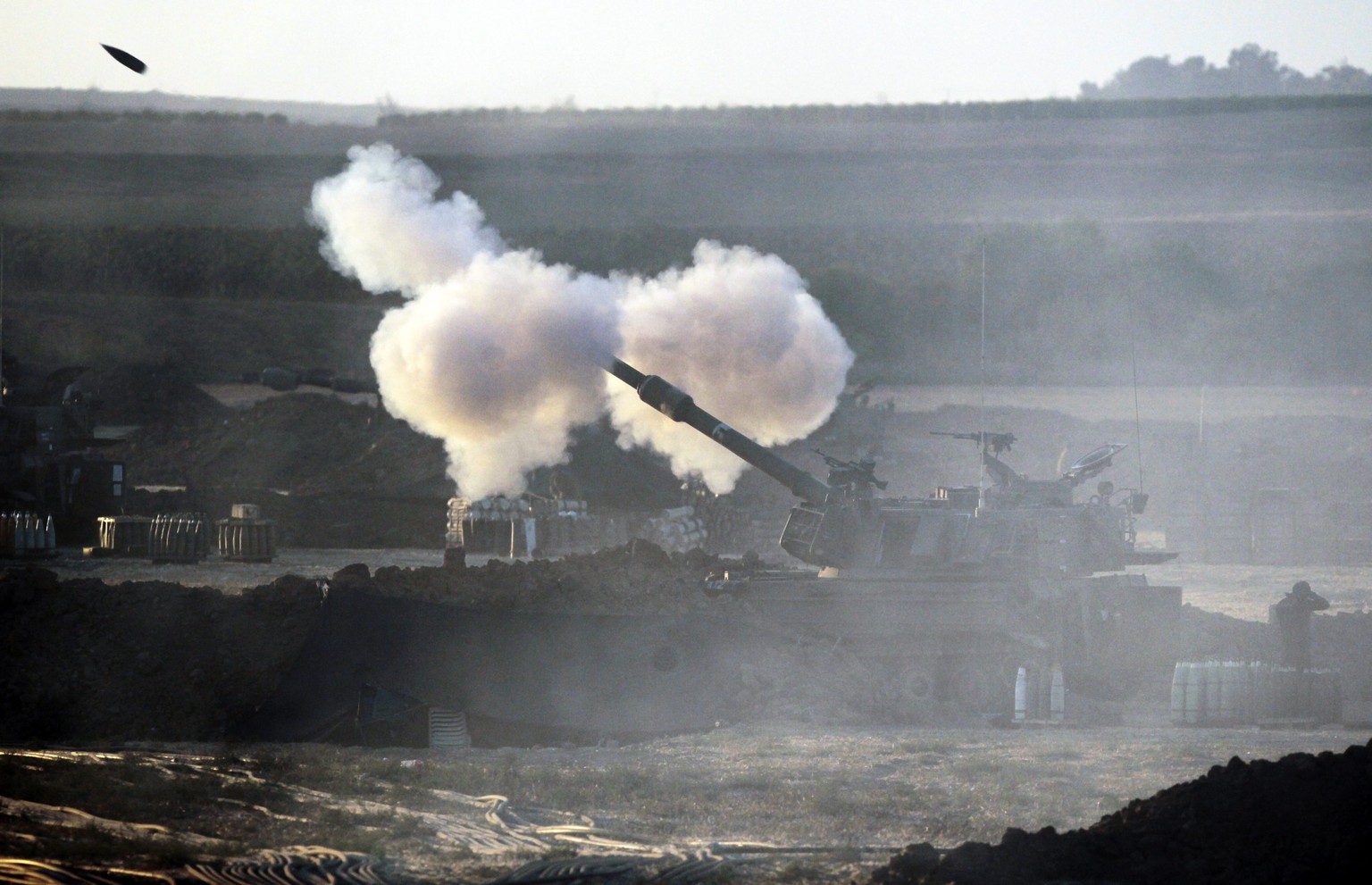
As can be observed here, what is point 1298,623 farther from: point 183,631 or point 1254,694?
point 183,631

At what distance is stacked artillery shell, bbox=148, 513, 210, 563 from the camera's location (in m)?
30.4

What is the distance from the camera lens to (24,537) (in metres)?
31.3

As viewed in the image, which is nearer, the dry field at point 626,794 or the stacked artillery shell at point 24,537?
the dry field at point 626,794

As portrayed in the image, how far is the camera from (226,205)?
6181 cm

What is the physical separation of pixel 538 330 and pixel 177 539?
1266 centimetres

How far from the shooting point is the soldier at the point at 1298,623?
17969mm

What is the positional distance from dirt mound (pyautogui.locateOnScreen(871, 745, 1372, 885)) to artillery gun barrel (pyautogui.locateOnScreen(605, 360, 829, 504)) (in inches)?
344

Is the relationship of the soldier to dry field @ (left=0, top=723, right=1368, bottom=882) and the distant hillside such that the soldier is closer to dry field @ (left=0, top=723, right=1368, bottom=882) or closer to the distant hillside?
dry field @ (left=0, top=723, right=1368, bottom=882)

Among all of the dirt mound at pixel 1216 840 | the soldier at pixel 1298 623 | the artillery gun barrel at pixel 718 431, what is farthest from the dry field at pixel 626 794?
the artillery gun barrel at pixel 718 431

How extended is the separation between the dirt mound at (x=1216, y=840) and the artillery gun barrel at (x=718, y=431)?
28.7ft

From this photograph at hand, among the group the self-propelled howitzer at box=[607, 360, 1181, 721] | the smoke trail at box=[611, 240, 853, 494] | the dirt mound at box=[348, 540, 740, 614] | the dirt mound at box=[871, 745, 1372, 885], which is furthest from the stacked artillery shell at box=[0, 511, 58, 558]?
the dirt mound at box=[871, 745, 1372, 885]

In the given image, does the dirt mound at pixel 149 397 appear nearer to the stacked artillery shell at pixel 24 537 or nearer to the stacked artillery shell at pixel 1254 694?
the stacked artillery shell at pixel 24 537

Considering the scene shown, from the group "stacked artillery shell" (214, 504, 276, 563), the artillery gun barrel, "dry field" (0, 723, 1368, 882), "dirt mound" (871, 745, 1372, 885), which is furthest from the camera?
"stacked artillery shell" (214, 504, 276, 563)

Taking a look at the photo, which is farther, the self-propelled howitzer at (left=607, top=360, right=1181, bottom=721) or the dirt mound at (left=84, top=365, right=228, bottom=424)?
the dirt mound at (left=84, top=365, right=228, bottom=424)
